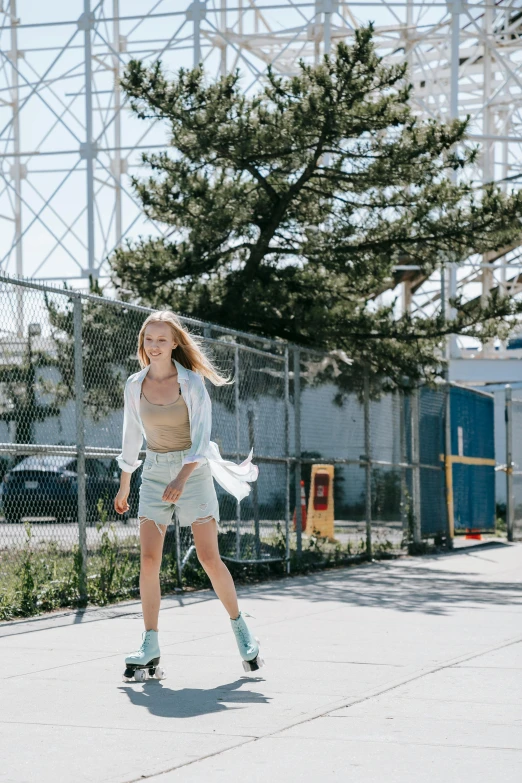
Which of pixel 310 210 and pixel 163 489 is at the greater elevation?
pixel 310 210

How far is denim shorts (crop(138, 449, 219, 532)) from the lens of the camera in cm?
660

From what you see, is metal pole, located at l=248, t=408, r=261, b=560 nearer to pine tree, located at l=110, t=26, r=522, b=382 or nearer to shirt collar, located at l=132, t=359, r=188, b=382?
pine tree, located at l=110, t=26, r=522, b=382

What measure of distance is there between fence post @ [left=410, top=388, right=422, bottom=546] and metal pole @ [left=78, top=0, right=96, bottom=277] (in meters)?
11.7

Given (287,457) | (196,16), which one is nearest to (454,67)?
(196,16)

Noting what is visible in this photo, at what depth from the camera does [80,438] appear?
9727 mm

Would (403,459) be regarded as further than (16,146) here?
No

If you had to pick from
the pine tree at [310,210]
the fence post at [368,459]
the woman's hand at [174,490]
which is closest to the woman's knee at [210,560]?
the woman's hand at [174,490]

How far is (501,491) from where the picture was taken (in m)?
30.4

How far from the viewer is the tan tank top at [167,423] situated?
6.59m

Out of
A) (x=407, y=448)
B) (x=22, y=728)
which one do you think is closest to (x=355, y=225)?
(x=407, y=448)

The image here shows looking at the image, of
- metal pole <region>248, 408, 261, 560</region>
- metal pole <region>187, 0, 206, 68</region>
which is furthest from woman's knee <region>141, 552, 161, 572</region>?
metal pole <region>187, 0, 206, 68</region>

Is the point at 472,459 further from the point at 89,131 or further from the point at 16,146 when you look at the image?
the point at 16,146

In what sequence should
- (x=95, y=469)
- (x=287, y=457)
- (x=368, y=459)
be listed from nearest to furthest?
(x=95, y=469), (x=287, y=457), (x=368, y=459)

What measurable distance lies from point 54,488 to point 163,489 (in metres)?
3.56
